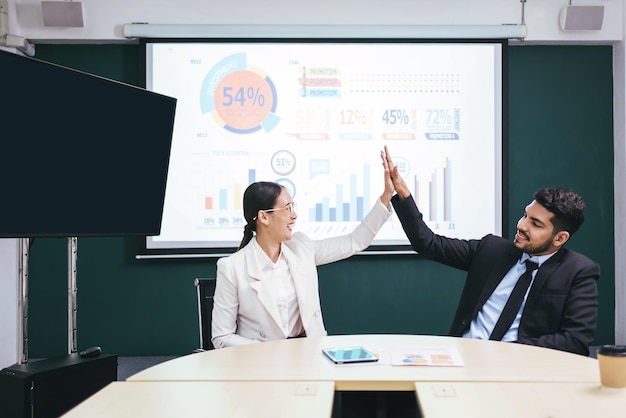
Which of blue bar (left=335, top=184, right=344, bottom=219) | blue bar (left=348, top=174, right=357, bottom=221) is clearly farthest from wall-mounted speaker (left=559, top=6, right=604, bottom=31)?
blue bar (left=335, top=184, right=344, bottom=219)

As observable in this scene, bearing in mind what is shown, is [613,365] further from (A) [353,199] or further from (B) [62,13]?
(B) [62,13]

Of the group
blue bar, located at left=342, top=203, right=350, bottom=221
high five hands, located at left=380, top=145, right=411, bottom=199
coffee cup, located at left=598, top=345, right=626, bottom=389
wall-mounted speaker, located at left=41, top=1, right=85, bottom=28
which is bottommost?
coffee cup, located at left=598, top=345, right=626, bottom=389

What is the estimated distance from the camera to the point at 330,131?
4.12m

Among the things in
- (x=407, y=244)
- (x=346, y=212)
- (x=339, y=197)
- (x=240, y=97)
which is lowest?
(x=407, y=244)

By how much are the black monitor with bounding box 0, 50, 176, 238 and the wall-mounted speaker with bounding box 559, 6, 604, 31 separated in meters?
2.87

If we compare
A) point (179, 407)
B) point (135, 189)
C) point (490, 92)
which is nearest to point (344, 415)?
point (179, 407)

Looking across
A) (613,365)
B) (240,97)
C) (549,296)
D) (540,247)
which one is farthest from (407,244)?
(613,365)

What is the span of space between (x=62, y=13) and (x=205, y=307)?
2442 mm

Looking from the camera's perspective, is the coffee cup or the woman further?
the woman

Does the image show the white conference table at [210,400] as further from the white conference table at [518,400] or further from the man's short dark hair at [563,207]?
the man's short dark hair at [563,207]

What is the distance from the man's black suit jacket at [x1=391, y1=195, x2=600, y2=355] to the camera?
222cm

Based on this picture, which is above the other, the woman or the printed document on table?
the woman

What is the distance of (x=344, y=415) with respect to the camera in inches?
71.7

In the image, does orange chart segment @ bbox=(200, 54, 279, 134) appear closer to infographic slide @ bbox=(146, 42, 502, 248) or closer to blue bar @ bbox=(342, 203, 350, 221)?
infographic slide @ bbox=(146, 42, 502, 248)
